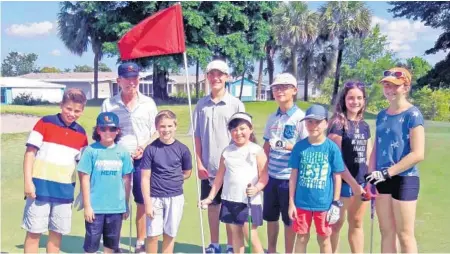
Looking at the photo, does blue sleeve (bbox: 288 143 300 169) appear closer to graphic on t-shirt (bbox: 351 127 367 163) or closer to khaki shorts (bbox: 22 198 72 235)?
graphic on t-shirt (bbox: 351 127 367 163)

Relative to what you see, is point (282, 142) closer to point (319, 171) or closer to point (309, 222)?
point (319, 171)

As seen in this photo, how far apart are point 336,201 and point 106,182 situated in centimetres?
184

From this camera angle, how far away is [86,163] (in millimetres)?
4191

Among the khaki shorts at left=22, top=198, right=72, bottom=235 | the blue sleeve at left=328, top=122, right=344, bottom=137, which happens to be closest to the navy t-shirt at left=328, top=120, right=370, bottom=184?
the blue sleeve at left=328, top=122, right=344, bottom=137

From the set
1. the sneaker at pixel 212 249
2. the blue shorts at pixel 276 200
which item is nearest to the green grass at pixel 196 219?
the sneaker at pixel 212 249

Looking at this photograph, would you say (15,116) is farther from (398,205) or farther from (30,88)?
(30,88)

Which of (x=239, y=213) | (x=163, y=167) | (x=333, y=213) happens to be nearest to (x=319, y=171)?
(x=333, y=213)

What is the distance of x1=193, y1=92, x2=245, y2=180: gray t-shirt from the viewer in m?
4.79

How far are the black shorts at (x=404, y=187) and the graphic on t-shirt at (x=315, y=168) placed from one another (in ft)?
1.55

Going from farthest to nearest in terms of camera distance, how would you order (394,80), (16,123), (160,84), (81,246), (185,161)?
(160,84) < (16,123) < (81,246) < (185,161) < (394,80)

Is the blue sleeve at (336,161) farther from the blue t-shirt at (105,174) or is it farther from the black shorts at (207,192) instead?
the blue t-shirt at (105,174)

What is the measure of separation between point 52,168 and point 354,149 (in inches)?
97.9

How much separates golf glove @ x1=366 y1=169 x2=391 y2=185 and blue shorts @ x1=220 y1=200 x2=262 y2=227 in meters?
0.95

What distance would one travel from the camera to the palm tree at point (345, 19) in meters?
34.8
